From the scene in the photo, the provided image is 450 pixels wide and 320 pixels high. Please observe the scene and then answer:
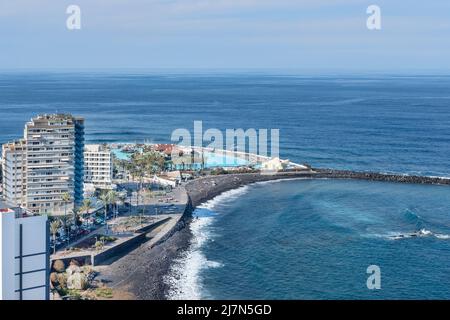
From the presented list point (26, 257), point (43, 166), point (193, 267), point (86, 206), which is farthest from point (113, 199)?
point (26, 257)

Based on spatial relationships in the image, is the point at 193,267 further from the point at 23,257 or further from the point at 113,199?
the point at 23,257

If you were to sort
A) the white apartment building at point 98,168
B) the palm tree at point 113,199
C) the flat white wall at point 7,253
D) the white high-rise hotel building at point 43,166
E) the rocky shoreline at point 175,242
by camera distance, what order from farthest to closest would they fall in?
the white apartment building at point 98,168 → the white high-rise hotel building at point 43,166 → the palm tree at point 113,199 → the rocky shoreline at point 175,242 → the flat white wall at point 7,253

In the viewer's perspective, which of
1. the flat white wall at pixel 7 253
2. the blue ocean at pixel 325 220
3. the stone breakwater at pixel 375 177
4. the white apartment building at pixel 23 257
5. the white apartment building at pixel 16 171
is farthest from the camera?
the stone breakwater at pixel 375 177

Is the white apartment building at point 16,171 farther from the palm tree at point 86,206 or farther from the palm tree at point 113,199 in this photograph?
the palm tree at point 113,199

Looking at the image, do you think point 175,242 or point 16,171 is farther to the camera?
point 16,171

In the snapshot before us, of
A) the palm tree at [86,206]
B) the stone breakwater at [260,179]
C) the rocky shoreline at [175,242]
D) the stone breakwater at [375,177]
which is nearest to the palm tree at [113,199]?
the palm tree at [86,206]

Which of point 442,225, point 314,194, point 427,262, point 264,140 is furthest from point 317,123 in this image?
point 427,262

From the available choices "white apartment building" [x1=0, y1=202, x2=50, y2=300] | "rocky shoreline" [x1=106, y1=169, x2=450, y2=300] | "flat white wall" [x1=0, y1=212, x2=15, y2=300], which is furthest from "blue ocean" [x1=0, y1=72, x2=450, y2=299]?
"flat white wall" [x1=0, y1=212, x2=15, y2=300]
